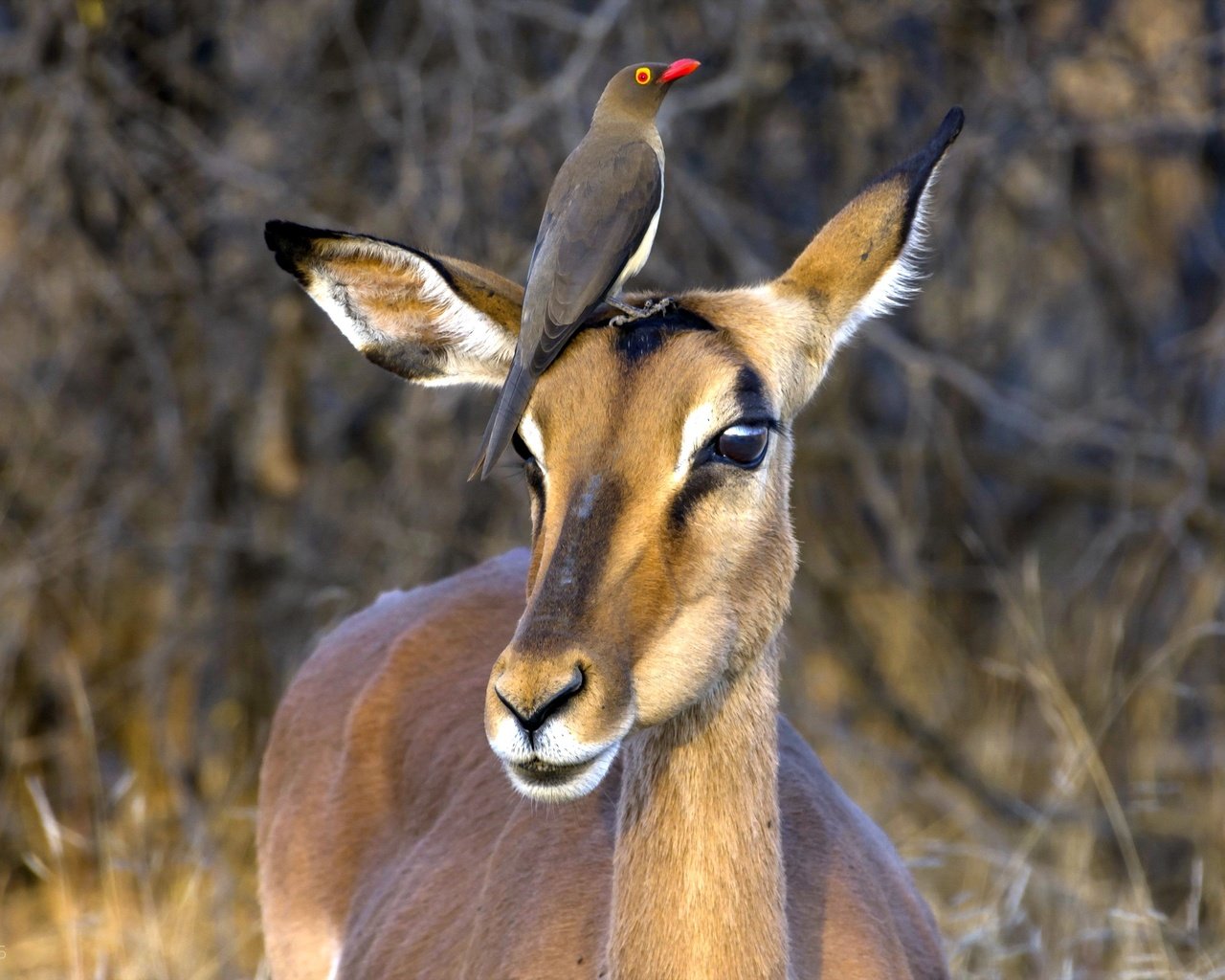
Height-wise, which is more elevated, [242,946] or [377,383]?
[377,383]

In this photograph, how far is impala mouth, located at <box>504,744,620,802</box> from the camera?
2721 millimetres

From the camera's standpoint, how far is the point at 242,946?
6891 mm

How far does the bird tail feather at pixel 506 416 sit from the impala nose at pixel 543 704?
0.47 metres

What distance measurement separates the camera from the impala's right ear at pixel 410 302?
11.2ft

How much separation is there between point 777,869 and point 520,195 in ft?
16.0

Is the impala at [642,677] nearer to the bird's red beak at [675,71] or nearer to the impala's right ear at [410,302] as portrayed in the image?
the impala's right ear at [410,302]

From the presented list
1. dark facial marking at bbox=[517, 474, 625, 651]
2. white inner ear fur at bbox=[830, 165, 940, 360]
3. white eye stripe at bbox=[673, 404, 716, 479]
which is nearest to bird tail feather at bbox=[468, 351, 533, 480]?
dark facial marking at bbox=[517, 474, 625, 651]

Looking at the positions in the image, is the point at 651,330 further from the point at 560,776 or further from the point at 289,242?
the point at 560,776

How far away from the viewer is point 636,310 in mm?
3268

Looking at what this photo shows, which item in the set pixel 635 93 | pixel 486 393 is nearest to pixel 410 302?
pixel 635 93

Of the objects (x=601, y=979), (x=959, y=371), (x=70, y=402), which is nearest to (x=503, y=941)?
(x=601, y=979)

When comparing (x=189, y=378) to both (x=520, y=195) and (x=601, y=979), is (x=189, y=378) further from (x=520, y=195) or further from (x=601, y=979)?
(x=601, y=979)

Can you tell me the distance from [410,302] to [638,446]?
2.47 ft

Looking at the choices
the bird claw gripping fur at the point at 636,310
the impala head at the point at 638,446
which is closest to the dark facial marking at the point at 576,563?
the impala head at the point at 638,446
